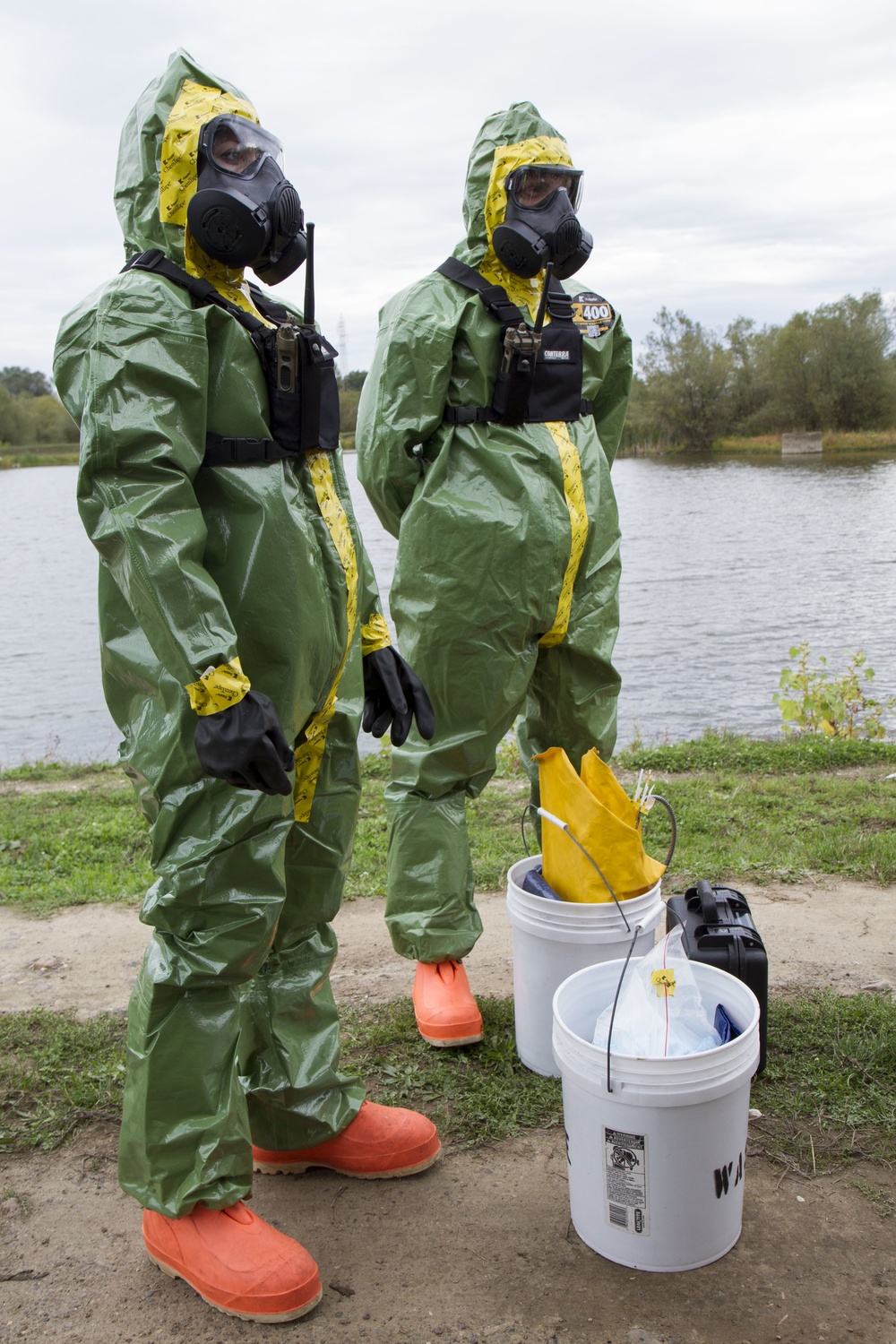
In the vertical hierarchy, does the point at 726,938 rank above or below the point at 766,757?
above

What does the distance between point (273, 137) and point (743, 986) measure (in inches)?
75.4

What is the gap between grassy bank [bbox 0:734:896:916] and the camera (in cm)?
423

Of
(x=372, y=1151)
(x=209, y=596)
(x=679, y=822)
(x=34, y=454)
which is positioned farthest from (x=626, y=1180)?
(x=34, y=454)

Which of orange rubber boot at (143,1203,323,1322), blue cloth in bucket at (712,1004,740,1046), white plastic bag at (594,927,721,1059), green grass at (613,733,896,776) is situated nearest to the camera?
orange rubber boot at (143,1203,323,1322)

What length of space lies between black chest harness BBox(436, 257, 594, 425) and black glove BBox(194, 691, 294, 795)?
145 centimetres

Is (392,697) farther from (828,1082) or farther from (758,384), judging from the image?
(758,384)

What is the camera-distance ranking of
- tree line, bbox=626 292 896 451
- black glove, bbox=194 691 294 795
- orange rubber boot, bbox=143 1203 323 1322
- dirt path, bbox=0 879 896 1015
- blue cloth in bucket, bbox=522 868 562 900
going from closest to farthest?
1. black glove, bbox=194 691 294 795
2. orange rubber boot, bbox=143 1203 323 1322
3. blue cloth in bucket, bbox=522 868 562 900
4. dirt path, bbox=0 879 896 1015
5. tree line, bbox=626 292 896 451

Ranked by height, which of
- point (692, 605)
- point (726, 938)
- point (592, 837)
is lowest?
point (692, 605)

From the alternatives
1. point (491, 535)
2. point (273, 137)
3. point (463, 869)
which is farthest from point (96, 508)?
point (463, 869)

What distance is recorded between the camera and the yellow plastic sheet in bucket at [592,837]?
278 centimetres

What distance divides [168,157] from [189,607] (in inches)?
31.2

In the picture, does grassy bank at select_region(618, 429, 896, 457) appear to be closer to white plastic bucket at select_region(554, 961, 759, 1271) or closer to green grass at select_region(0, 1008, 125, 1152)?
green grass at select_region(0, 1008, 125, 1152)

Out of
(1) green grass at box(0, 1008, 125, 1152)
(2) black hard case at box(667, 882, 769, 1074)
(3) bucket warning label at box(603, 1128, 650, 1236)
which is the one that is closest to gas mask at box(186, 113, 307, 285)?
(3) bucket warning label at box(603, 1128, 650, 1236)

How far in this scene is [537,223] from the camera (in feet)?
9.62
